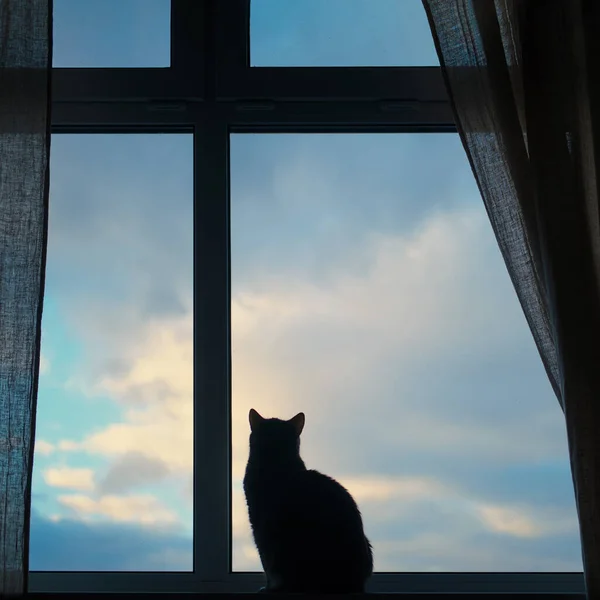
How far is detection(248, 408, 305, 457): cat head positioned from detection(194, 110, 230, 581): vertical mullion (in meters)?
0.07

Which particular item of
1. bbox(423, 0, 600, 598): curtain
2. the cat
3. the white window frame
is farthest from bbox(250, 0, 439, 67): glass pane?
the cat

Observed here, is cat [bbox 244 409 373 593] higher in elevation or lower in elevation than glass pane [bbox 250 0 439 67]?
lower

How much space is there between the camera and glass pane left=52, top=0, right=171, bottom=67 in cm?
165

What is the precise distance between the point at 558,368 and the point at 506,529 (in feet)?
1.39

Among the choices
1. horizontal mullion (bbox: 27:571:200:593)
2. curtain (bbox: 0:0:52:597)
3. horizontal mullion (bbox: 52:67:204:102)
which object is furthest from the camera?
horizontal mullion (bbox: 52:67:204:102)

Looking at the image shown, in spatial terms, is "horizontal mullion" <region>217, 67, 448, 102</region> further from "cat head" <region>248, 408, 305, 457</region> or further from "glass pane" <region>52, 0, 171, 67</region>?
"cat head" <region>248, 408, 305, 457</region>

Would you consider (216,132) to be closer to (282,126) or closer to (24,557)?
(282,126)

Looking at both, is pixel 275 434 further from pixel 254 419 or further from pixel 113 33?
pixel 113 33

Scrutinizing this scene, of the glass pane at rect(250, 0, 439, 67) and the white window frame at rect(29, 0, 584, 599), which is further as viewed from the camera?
the glass pane at rect(250, 0, 439, 67)

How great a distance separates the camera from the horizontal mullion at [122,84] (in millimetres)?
1597

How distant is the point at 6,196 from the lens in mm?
1320

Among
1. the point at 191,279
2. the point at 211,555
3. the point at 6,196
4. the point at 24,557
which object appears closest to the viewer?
the point at 24,557

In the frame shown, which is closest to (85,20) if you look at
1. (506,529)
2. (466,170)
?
(466,170)

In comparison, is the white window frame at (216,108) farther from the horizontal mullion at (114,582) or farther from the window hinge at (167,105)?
the horizontal mullion at (114,582)
